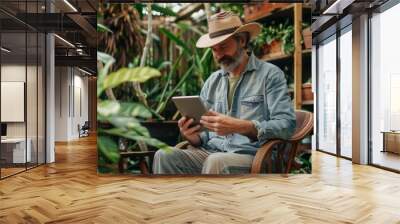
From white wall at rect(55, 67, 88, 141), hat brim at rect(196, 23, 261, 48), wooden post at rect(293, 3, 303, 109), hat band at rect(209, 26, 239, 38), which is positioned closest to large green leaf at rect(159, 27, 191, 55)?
hat brim at rect(196, 23, 261, 48)

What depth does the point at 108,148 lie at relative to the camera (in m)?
6.50

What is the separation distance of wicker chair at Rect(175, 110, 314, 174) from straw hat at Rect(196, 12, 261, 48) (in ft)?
4.85

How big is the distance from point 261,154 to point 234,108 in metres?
0.80

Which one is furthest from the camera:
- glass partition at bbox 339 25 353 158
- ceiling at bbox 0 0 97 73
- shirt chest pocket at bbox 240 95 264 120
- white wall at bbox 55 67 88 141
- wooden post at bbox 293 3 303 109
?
white wall at bbox 55 67 88 141

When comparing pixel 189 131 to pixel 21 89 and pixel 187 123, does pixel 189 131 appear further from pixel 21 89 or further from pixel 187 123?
pixel 21 89

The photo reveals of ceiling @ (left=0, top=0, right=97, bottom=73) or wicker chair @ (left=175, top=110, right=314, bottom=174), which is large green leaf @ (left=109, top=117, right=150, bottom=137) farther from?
ceiling @ (left=0, top=0, right=97, bottom=73)

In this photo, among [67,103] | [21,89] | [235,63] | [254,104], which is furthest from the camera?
[67,103]

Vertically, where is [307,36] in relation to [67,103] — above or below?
above

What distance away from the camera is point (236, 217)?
4031mm

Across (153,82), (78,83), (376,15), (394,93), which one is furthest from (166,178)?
(78,83)

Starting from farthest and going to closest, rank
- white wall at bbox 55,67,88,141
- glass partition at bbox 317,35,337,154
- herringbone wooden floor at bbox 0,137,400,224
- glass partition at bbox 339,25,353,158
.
A: white wall at bbox 55,67,88,141, glass partition at bbox 317,35,337,154, glass partition at bbox 339,25,353,158, herringbone wooden floor at bbox 0,137,400,224

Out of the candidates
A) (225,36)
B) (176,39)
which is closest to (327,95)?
(225,36)

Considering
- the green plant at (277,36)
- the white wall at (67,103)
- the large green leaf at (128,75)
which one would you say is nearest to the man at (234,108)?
the green plant at (277,36)

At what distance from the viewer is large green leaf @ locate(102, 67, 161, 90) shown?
637 centimetres
